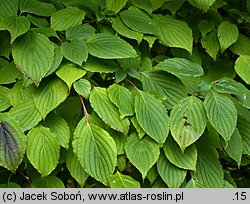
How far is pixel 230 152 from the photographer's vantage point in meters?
1.25

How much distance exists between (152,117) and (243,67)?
0.42 meters

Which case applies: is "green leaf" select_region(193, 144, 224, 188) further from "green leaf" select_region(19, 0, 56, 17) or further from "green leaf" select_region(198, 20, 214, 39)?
"green leaf" select_region(19, 0, 56, 17)

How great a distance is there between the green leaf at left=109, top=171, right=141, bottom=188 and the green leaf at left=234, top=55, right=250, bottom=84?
483 mm

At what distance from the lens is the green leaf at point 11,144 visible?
3.61 feet

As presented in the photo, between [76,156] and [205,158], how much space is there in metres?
0.36

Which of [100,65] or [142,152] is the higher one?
[100,65]

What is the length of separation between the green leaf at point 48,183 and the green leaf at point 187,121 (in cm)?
35

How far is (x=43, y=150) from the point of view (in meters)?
1.15

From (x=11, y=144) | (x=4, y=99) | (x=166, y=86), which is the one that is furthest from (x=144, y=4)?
→ (x=11, y=144)

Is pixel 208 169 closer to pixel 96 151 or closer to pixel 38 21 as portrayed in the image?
pixel 96 151

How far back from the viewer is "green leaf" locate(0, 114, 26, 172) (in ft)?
3.61

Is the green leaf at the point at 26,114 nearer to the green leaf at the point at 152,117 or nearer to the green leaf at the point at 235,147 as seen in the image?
the green leaf at the point at 152,117

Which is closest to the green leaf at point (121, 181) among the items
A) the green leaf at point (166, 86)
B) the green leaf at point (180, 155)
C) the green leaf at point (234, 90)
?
the green leaf at point (180, 155)

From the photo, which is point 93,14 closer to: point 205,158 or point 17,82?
point 17,82
